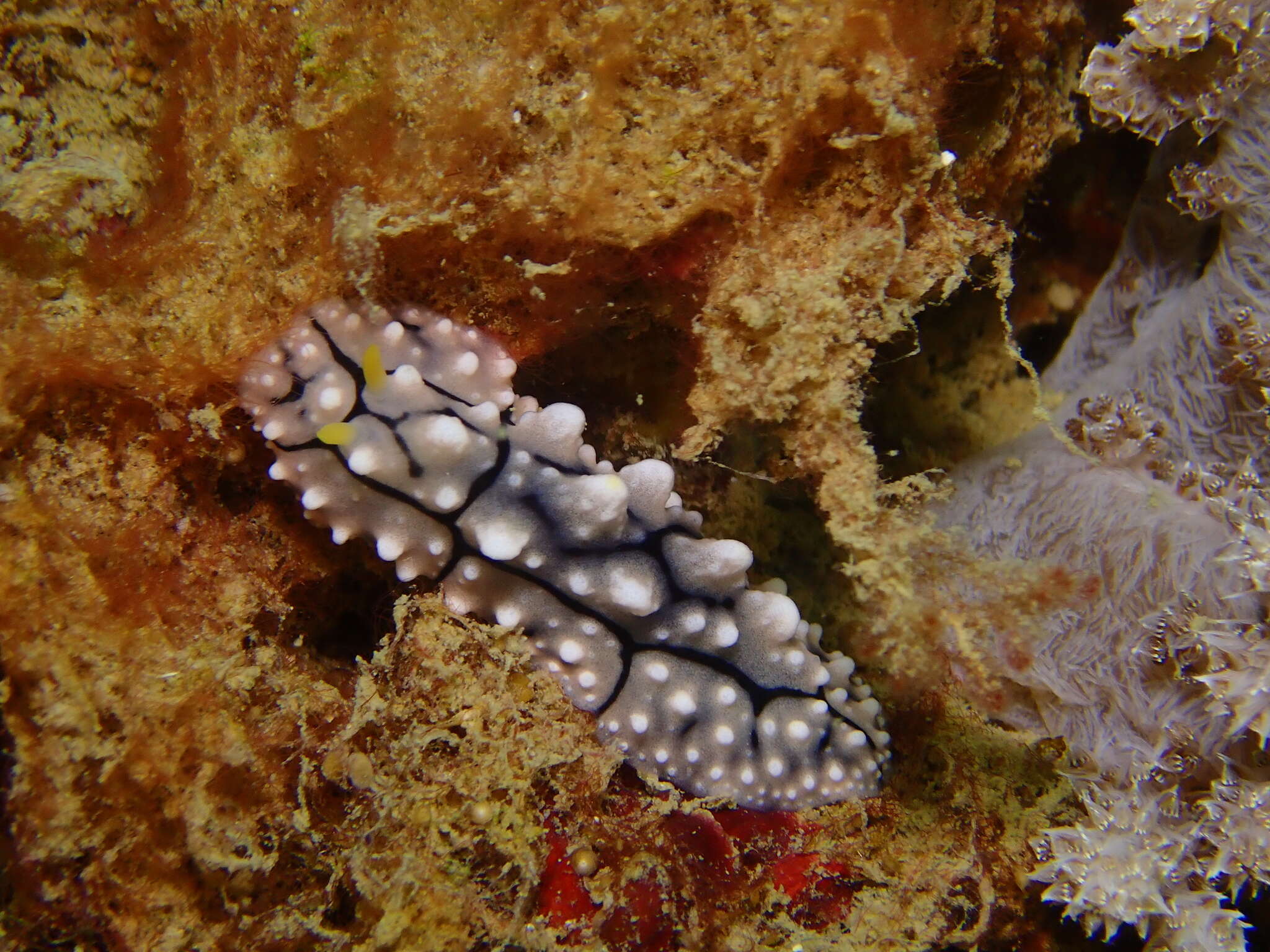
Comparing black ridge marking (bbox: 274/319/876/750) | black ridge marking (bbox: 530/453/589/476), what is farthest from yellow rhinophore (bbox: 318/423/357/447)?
black ridge marking (bbox: 530/453/589/476)

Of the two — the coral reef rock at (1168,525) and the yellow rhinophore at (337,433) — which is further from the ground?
the coral reef rock at (1168,525)

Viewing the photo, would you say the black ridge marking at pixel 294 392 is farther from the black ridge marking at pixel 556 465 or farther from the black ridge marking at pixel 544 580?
the black ridge marking at pixel 556 465

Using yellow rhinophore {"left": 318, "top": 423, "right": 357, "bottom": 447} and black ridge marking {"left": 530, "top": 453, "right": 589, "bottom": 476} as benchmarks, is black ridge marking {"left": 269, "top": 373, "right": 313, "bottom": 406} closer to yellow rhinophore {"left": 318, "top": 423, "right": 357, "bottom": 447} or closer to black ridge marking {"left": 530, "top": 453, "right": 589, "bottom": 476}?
yellow rhinophore {"left": 318, "top": 423, "right": 357, "bottom": 447}

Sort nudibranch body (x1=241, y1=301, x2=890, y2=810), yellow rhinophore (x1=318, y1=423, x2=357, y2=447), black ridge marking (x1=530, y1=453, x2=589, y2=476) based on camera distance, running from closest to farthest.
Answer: yellow rhinophore (x1=318, y1=423, x2=357, y2=447)
nudibranch body (x1=241, y1=301, x2=890, y2=810)
black ridge marking (x1=530, y1=453, x2=589, y2=476)

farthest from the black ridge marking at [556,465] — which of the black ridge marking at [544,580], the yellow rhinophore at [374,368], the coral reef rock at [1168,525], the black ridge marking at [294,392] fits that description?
the coral reef rock at [1168,525]

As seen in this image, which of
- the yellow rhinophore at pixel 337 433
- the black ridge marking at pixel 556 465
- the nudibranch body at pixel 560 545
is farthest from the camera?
the black ridge marking at pixel 556 465
